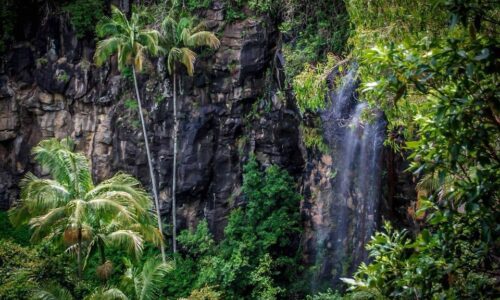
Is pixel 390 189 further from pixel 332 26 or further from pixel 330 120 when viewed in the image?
pixel 332 26

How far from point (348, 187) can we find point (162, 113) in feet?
19.3

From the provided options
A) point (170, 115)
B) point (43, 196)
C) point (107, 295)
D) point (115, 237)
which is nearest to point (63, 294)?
point (107, 295)

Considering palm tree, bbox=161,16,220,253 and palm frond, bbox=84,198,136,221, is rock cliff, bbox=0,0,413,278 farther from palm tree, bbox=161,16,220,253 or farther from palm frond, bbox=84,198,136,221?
palm frond, bbox=84,198,136,221

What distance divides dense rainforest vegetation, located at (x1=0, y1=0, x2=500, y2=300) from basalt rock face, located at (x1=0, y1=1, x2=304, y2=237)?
45cm

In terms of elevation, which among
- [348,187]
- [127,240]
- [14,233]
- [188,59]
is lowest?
→ [14,233]

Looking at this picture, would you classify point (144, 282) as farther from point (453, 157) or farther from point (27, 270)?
point (453, 157)

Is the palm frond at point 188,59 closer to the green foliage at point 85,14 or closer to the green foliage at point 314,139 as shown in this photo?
the green foliage at point 314,139

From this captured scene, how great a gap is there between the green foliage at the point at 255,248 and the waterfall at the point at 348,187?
2.97 feet

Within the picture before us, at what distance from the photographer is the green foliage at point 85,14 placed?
50.1 ft

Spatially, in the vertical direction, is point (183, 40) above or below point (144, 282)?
above

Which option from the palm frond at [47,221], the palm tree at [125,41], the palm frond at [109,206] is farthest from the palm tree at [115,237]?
the palm tree at [125,41]

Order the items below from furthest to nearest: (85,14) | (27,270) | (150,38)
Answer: (85,14)
(150,38)
(27,270)

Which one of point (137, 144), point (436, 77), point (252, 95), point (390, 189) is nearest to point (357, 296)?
point (436, 77)

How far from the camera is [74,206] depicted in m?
8.70
